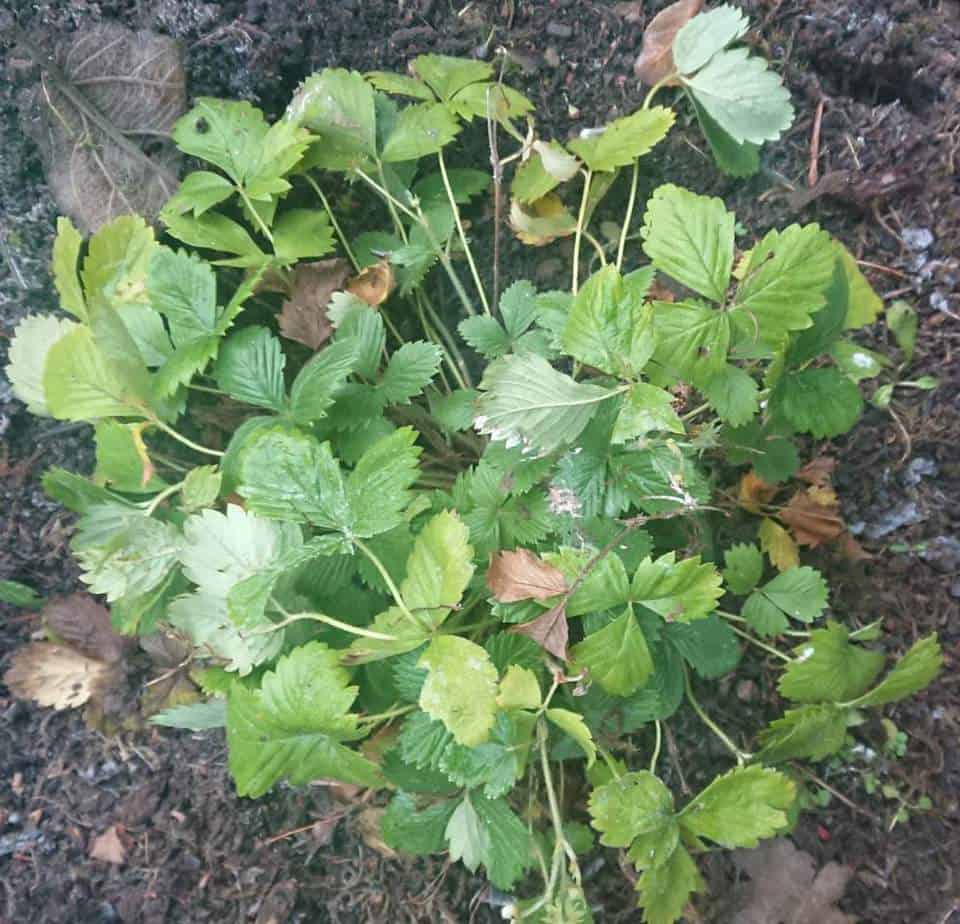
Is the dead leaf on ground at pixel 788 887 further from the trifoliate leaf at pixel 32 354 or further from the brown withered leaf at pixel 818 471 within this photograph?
the trifoliate leaf at pixel 32 354

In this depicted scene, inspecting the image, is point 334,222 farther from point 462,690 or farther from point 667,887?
point 667,887

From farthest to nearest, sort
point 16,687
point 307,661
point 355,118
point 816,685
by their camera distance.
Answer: point 16,687, point 355,118, point 816,685, point 307,661

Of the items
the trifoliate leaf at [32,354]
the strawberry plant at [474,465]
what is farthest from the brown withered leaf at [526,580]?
the trifoliate leaf at [32,354]

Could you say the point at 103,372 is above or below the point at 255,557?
above

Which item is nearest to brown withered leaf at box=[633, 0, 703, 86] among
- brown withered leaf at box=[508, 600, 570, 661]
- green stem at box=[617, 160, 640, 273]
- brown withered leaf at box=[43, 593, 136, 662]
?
green stem at box=[617, 160, 640, 273]

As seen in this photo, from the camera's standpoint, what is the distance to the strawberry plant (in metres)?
0.97

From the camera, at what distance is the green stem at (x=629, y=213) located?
4.16 feet

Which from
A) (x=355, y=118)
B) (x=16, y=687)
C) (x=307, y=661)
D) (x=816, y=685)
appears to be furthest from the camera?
(x=16, y=687)

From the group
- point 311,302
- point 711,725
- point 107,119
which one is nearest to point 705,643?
point 711,725

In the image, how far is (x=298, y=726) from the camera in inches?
37.4

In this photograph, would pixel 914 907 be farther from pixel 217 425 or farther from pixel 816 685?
pixel 217 425

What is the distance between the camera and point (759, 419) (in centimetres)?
117

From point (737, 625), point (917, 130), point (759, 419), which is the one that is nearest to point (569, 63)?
point (917, 130)

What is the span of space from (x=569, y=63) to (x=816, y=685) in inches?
41.5
